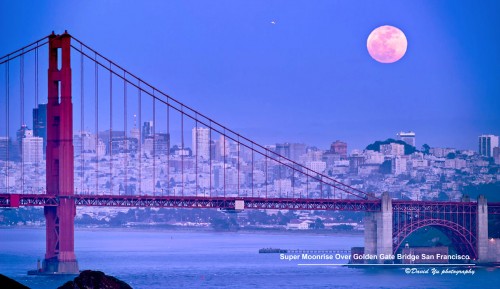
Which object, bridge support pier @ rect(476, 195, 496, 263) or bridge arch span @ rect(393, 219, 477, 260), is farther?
bridge support pier @ rect(476, 195, 496, 263)

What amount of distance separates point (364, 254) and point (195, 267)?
44.2ft

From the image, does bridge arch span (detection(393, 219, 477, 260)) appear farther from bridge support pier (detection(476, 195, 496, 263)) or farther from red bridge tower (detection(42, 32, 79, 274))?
red bridge tower (detection(42, 32, 79, 274))

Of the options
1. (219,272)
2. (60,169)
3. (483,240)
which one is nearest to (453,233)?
(483,240)

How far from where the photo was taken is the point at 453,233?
108 meters

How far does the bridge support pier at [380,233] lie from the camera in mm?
104062

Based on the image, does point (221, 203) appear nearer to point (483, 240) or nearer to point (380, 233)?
point (380, 233)

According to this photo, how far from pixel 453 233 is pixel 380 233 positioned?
23.0ft

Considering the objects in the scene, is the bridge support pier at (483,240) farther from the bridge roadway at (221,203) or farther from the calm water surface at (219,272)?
the calm water surface at (219,272)

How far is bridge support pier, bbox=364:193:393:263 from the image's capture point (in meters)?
104

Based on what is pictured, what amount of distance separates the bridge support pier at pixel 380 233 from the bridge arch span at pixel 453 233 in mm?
1715

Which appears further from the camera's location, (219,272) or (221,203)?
(219,272)

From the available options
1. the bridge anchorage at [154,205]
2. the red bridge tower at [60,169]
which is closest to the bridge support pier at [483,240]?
the bridge anchorage at [154,205]

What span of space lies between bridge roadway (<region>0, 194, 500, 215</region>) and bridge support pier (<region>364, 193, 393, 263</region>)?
0.63 metres

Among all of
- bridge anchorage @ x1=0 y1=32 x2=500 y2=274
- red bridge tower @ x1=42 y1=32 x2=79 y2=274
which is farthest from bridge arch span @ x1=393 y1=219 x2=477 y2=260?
red bridge tower @ x1=42 y1=32 x2=79 y2=274
